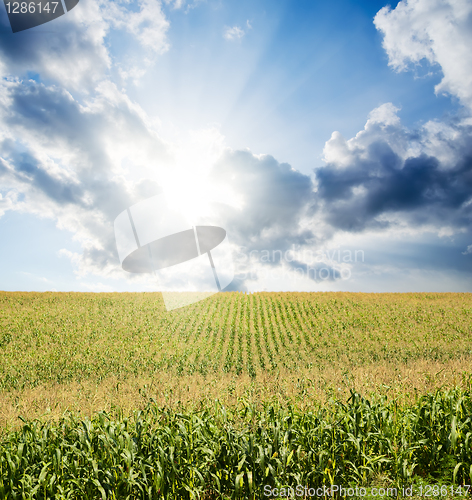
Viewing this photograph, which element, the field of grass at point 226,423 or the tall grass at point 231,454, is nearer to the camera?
Result: the tall grass at point 231,454

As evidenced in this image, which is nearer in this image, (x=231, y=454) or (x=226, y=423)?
(x=231, y=454)

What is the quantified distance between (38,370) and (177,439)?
14.9 m

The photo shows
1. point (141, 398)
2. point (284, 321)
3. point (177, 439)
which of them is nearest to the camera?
point (177, 439)

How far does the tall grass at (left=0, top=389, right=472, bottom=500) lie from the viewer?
4.39m

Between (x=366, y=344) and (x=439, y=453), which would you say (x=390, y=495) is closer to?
(x=439, y=453)

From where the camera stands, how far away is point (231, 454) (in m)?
4.71

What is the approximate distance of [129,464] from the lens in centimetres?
434

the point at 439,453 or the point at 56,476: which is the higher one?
the point at 56,476

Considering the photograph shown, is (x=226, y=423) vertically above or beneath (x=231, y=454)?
above

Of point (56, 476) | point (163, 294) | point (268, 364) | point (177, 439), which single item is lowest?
point (268, 364)

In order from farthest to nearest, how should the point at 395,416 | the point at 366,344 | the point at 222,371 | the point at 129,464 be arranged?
1. the point at 366,344
2. the point at 222,371
3. the point at 395,416
4. the point at 129,464

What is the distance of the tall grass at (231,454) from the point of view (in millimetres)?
4391

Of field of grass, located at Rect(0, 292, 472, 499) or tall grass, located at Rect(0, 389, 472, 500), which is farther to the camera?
field of grass, located at Rect(0, 292, 472, 499)

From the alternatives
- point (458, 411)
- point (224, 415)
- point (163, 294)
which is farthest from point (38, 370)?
point (163, 294)
